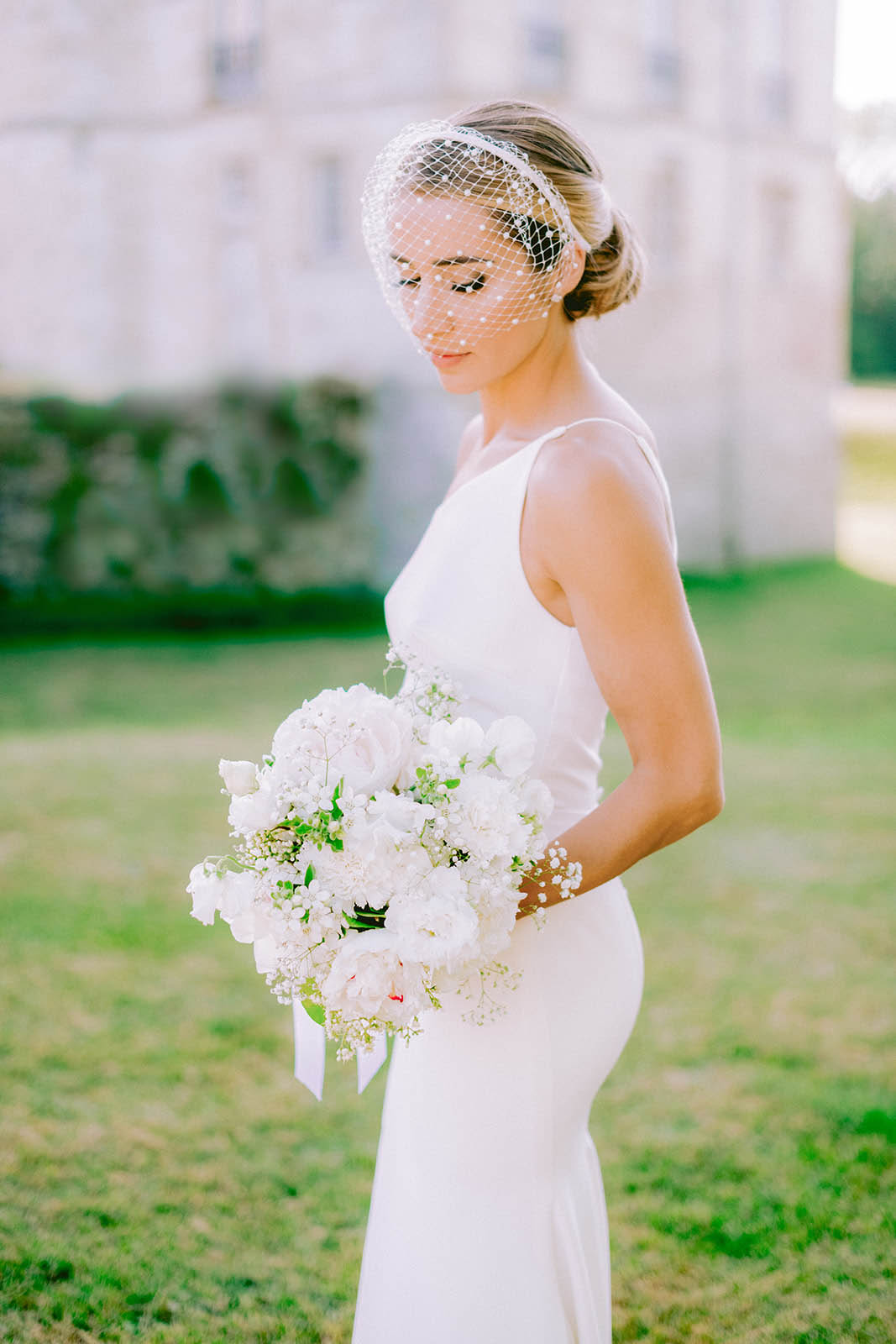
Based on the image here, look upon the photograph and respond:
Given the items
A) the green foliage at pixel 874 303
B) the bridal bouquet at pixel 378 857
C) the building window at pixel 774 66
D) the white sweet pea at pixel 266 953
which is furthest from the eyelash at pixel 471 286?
the green foliage at pixel 874 303

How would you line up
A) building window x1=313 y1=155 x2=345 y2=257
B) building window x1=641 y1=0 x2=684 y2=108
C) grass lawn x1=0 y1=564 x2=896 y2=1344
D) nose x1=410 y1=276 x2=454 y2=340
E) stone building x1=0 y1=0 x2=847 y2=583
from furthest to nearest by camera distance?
building window x1=641 y1=0 x2=684 y2=108 → building window x1=313 y1=155 x2=345 y2=257 → stone building x1=0 y1=0 x2=847 y2=583 → grass lawn x1=0 y1=564 x2=896 y2=1344 → nose x1=410 y1=276 x2=454 y2=340

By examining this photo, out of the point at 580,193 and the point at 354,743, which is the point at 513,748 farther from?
the point at 580,193

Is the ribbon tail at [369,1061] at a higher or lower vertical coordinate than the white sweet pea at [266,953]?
lower

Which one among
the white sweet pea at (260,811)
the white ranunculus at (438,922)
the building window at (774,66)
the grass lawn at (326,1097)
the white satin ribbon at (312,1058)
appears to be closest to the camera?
the white ranunculus at (438,922)

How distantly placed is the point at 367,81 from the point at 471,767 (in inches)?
764

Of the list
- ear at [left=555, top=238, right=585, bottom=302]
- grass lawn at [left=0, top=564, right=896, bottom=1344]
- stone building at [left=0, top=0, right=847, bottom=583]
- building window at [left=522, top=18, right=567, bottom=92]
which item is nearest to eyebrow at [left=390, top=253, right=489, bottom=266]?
ear at [left=555, top=238, right=585, bottom=302]

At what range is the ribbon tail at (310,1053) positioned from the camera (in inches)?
94.7

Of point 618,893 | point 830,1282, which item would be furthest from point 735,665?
point 618,893

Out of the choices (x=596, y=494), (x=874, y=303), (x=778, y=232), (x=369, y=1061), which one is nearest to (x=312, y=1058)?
(x=369, y=1061)

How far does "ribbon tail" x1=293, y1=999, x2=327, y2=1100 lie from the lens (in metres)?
2.41

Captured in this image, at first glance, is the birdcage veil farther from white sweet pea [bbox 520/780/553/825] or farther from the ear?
white sweet pea [bbox 520/780/553/825]

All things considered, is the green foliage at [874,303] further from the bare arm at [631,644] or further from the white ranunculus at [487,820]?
the white ranunculus at [487,820]

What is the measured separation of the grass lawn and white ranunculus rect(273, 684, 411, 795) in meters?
1.10

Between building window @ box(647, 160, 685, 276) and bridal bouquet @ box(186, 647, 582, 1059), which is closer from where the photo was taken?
bridal bouquet @ box(186, 647, 582, 1059)
